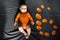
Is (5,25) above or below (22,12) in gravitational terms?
below

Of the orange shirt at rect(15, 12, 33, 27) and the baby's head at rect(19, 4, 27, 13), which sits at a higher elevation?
the baby's head at rect(19, 4, 27, 13)

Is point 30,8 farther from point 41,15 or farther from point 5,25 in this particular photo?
point 5,25

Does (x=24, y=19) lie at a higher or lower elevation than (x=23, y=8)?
lower

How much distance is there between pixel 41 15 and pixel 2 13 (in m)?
0.40

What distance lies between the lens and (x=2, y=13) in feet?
5.22

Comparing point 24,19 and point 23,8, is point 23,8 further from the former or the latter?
point 24,19

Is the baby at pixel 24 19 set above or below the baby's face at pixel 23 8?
below

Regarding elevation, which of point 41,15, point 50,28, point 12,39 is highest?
point 41,15

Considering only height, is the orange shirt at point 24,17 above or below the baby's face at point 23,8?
below

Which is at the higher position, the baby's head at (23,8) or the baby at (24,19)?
the baby's head at (23,8)

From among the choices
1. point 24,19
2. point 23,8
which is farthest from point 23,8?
point 24,19

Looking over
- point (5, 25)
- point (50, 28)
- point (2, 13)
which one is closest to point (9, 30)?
point (5, 25)

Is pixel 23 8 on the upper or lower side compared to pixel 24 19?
upper

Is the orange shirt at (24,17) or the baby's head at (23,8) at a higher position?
the baby's head at (23,8)
